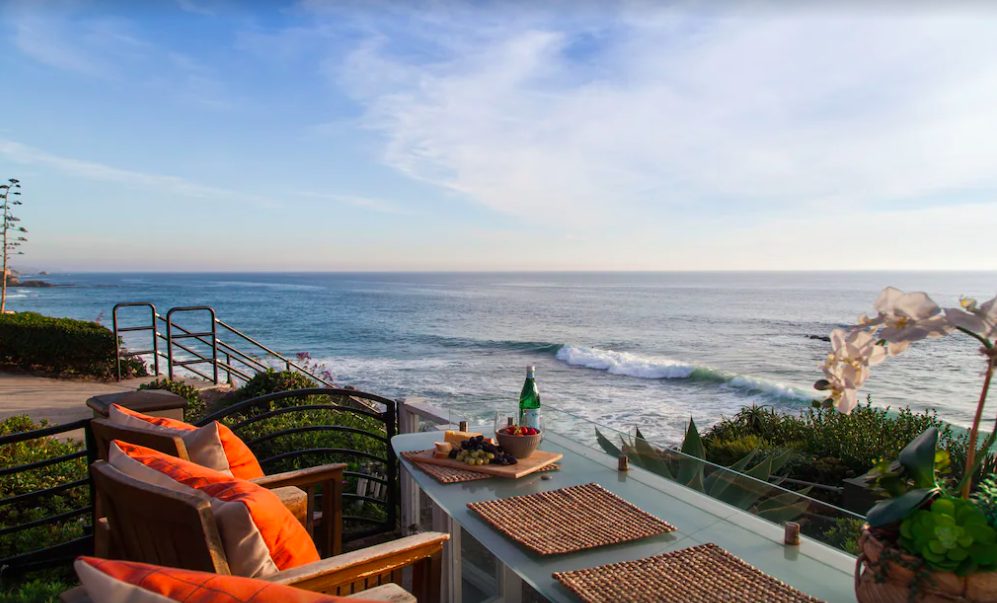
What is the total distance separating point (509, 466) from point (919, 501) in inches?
49.6

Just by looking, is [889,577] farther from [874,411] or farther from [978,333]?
[874,411]

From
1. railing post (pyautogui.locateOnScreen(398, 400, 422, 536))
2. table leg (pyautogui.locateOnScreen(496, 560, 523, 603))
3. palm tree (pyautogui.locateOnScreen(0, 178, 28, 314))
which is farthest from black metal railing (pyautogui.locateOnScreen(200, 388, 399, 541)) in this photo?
palm tree (pyautogui.locateOnScreen(0, 178, 28, 314))

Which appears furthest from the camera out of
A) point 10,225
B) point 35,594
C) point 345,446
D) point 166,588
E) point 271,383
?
point 10,225

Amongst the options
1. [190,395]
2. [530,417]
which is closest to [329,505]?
[530,417]

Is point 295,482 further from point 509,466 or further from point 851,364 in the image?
point 851,364

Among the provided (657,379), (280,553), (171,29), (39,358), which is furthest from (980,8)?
(657,379)

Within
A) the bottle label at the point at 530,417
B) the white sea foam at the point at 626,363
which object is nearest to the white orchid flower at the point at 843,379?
the bottle label at the point at 530,417

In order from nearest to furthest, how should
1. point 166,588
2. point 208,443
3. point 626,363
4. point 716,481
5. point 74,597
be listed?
point 166,588 → point 74,597 → point 716,481 → point 208,443 → point 626,363

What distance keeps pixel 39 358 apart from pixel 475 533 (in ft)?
36.6

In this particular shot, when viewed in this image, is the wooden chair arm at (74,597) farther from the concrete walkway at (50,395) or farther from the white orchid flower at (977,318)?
the concrete walkway at (50,395)

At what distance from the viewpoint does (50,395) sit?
27.3 feet

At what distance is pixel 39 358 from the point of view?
32.7ft

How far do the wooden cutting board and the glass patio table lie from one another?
24 mm

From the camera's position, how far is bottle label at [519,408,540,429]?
247 cm
